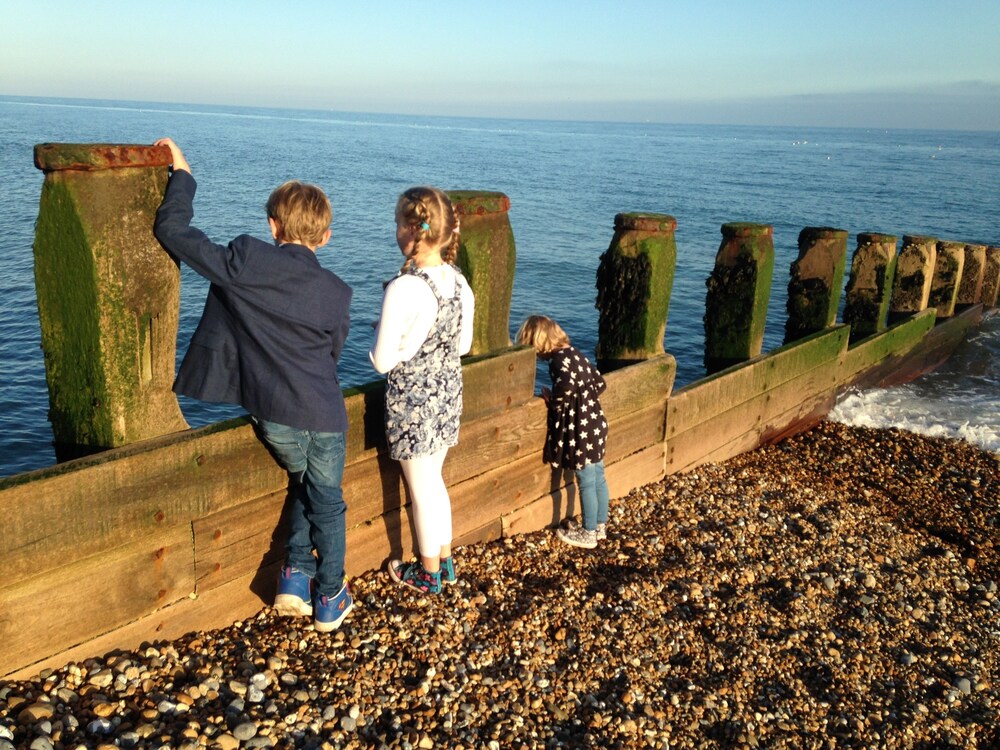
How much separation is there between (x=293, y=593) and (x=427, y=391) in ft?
3.57

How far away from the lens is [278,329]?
353cm

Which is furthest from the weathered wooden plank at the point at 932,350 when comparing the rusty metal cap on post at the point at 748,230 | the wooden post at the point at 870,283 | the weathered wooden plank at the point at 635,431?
the weathered wooden plank at the point at 635,431

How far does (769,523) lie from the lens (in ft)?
19.5

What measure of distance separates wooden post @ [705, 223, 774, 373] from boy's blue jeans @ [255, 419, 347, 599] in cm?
437

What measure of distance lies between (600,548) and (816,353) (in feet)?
12.8

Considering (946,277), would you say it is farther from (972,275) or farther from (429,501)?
(429,501)

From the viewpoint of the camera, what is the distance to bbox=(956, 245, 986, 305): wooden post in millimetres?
12859

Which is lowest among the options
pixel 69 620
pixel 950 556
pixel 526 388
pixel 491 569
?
pixel 950 556


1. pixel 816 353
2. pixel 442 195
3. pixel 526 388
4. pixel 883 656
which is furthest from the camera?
pixel 816 353

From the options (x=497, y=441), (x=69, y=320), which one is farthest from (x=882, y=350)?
(x=69, y=320)

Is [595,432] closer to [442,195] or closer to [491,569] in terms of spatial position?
[491,569]

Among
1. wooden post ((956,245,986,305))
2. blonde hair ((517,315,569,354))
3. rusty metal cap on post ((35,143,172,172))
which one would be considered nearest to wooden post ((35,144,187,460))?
rusty metal cap on post ((35,143,172,172))

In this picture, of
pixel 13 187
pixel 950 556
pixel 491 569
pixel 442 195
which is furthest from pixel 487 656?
pixel 13 187

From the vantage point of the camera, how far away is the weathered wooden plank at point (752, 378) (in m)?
6.48
